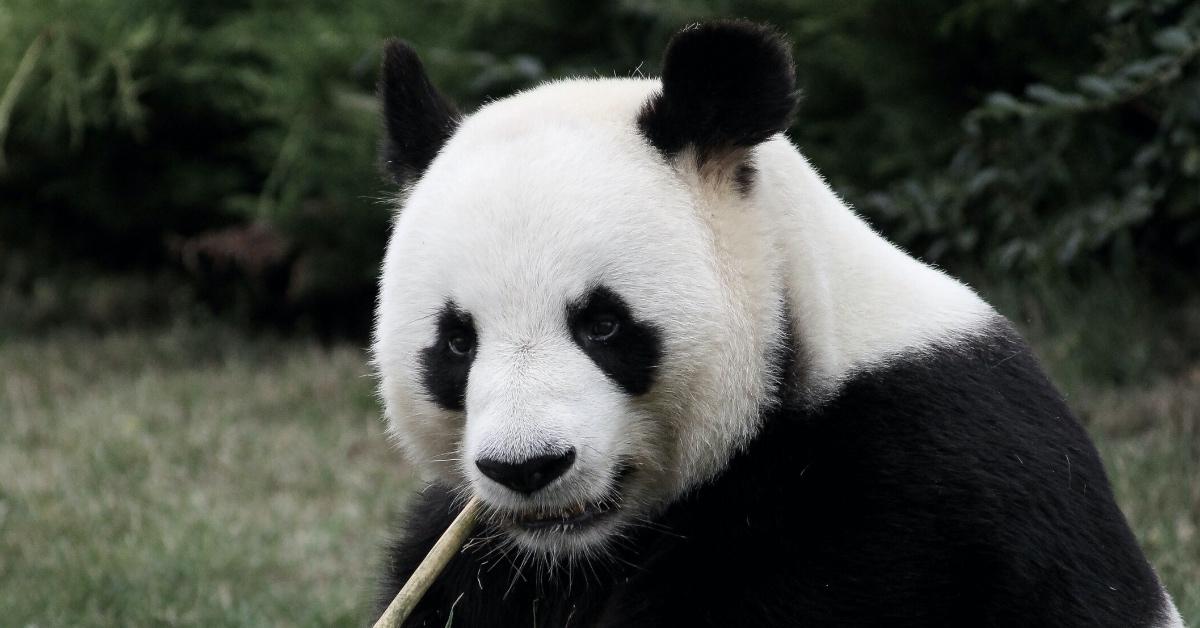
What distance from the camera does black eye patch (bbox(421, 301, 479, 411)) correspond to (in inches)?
→ 107

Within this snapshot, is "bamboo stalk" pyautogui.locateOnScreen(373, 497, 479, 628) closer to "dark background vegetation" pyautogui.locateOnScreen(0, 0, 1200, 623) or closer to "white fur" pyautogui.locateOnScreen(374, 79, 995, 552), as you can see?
"white fur" pyautogui.locateOnScreen(374, 79, 995, 552)

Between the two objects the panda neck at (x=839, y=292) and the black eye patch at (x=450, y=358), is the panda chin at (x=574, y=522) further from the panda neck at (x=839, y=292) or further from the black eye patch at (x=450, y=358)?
the panda neck at (x=839, y=292)

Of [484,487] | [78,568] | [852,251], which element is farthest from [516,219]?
[78,568]

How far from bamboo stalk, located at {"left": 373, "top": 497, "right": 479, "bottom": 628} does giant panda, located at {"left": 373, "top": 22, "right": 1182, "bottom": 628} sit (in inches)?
2.6

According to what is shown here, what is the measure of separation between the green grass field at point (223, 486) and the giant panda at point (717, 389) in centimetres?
142

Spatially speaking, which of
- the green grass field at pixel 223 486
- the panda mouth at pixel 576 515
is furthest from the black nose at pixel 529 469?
the green grass field at pixel 223 486

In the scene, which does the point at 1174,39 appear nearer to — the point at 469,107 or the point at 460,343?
the point at 460,343

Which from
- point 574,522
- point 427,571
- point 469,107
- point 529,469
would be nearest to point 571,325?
point 529,469

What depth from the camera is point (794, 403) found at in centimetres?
275

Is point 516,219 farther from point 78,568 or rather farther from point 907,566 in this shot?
point 78,568

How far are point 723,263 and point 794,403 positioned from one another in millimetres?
310

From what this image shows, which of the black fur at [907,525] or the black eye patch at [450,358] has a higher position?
the black eye patch at [450,358]

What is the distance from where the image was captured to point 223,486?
6035 millimetres

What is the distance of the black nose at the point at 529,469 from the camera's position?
97.4 inches
